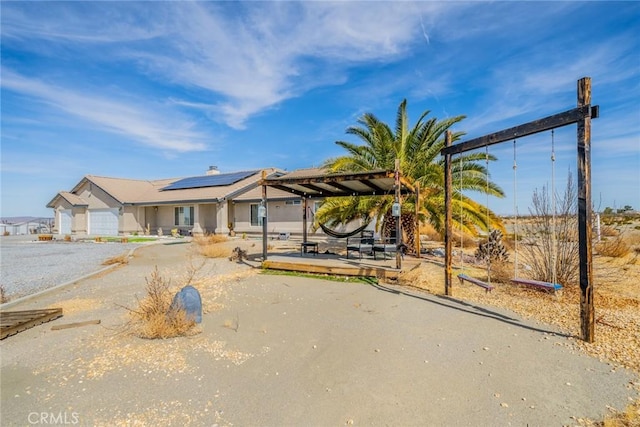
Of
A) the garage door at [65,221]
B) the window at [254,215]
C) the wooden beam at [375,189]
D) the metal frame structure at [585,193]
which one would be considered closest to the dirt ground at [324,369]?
the metal frame structure at [585,193]

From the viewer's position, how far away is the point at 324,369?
12.6 feet

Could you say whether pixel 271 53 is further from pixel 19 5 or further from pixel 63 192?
pixel 63 192

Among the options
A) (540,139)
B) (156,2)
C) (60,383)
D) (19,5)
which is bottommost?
(60,383)

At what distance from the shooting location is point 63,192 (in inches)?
1131

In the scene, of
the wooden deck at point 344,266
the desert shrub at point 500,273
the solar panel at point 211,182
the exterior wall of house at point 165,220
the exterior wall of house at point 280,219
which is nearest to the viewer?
the desert shrub at point 500,273

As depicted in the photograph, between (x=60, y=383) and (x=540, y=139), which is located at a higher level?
(x=540, y=139)

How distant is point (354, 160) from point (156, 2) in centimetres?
822

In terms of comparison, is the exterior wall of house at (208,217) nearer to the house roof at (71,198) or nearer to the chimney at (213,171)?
the chimney at (213,171)

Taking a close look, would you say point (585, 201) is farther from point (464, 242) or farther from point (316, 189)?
point (464, 242)

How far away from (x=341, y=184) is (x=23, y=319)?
848 cm

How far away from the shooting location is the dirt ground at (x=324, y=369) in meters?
3.00

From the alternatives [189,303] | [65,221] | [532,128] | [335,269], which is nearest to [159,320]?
[189,303]

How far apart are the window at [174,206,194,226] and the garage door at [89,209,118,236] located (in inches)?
206

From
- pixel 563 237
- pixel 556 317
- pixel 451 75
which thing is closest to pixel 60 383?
pixel 556 317
